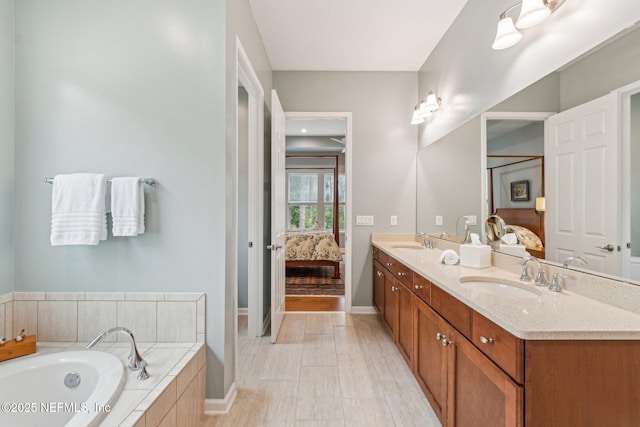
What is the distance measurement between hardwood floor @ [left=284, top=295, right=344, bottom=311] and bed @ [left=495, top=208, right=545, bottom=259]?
2.18 meters

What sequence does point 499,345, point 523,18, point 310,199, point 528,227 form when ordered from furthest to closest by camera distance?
point 310,199, point 528,227, point 523,18, point 499,345

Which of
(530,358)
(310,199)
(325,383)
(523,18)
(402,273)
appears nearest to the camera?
(530,358)

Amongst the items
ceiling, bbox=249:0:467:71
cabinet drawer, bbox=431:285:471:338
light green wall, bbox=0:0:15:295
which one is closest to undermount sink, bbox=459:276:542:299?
cabinet drawer, bbox=431:285:471:338

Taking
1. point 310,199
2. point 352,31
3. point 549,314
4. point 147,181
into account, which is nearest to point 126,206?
point 147,181

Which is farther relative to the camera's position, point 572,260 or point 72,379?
point 72,379

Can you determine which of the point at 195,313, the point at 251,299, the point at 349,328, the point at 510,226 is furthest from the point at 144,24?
the point at 349,328

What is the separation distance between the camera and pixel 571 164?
131 cm

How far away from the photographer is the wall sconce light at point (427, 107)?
2.79 metres

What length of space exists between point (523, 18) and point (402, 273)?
1725 mm

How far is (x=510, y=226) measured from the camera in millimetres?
1778

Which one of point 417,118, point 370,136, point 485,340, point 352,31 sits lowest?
point 485,340

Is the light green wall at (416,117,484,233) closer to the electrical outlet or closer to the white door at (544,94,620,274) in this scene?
the electrical outlet

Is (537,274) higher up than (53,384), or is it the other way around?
(537,274)

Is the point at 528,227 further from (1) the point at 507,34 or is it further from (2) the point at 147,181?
(2) the point at 147,181
